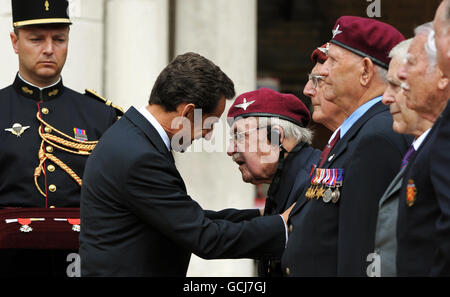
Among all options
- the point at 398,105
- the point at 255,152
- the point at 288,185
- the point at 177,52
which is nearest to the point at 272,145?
the point at 255,152

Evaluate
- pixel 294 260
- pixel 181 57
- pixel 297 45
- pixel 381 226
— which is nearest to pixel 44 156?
pixel 181 57

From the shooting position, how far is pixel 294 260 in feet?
12.3

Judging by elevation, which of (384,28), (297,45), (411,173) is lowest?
(297,45)

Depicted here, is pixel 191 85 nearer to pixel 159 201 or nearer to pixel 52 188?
pixel 159 201

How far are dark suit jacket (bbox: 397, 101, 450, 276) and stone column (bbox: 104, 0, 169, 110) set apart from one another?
3725 millimetres

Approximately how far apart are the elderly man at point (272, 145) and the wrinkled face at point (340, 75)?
20.6 inches

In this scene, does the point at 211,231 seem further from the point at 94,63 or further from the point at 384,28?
the point at 94,63

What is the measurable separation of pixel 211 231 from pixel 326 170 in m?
0.54

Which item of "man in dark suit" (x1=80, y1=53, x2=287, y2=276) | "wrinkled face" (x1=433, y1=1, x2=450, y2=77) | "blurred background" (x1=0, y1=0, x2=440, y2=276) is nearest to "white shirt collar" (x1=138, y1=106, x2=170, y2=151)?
"man in dark suit" (x1=80, y1=53, x2=287, y2=276)

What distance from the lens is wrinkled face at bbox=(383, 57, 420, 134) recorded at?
10.9 feet

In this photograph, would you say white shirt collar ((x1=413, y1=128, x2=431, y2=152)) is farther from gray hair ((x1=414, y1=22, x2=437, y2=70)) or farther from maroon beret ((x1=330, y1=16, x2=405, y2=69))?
maroon beret ((x1=330, y1=16, x2=405, y2=69))

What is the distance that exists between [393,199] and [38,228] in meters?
1.74

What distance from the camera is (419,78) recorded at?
314 cm
